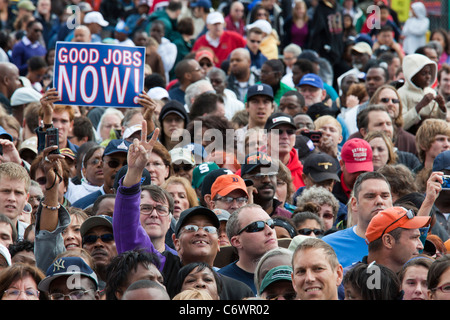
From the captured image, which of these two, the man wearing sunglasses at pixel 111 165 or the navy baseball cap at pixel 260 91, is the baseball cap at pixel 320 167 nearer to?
the navy baseball cap at pixel 260 91

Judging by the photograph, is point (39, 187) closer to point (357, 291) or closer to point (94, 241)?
point (94, 241)

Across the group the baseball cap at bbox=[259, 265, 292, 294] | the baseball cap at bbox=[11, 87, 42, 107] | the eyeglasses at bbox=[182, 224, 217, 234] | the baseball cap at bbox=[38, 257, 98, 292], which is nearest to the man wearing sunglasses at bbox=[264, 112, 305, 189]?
the eyeglasses at bbox=[182, 224, 217, 234]

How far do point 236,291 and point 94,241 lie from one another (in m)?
1.33

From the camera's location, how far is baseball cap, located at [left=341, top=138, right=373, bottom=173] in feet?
29.5

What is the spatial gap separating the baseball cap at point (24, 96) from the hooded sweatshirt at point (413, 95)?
14.5 ft

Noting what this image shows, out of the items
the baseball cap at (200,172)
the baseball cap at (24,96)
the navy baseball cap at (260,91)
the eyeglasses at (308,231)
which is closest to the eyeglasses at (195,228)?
the eyeglasses at (308,231)

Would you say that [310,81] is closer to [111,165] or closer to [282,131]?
[282,131]

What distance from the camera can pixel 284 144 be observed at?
374 inches

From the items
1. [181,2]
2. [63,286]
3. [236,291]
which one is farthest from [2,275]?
[181,2]

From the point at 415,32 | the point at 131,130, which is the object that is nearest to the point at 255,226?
the point at 131,130

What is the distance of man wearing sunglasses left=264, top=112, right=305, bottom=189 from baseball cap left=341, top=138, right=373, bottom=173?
666 mm

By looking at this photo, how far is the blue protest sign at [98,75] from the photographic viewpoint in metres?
9.20

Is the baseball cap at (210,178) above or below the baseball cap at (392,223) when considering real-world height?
above

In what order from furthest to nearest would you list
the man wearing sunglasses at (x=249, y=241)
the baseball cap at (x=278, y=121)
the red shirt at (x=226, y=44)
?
the red shirt at (x=226, y=44)
the baseball cap at (x=278, y=121)
the man wearing sunglasses at (x=249, y=241)
